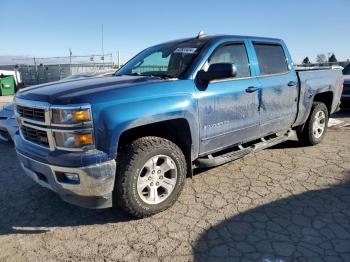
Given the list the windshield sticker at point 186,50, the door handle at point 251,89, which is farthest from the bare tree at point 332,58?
the windshield sticker at point 186,50

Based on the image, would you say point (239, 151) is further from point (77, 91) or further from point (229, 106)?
point (77, 91)

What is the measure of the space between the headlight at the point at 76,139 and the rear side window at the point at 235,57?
6.31ft

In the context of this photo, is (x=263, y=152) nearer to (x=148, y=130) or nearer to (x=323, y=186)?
(x=323, y=186)

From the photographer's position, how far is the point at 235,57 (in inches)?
183

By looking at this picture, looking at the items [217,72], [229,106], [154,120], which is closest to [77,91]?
[154,120]

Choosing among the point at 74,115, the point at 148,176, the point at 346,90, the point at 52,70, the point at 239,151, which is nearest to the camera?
the point at 74,115

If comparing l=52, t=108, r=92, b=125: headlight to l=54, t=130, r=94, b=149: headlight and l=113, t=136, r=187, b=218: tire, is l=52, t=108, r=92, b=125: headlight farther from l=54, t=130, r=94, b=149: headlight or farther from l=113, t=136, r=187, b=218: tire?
l=113, t=136, r=187, b=218: tire

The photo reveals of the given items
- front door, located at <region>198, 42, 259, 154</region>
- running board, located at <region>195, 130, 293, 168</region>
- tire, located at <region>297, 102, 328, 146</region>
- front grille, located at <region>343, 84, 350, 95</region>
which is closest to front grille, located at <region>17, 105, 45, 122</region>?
front door, located at <region>198, 42, 259, 154</region>

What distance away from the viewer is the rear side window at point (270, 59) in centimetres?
498

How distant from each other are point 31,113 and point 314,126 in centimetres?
483

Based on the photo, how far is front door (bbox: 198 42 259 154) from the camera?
4.03 m

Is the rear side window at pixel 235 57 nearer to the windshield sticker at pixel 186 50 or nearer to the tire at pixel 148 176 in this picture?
the windshield sticker at pixel 186 50

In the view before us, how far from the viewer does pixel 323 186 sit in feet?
14.6

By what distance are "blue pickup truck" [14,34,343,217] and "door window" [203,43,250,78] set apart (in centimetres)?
1
